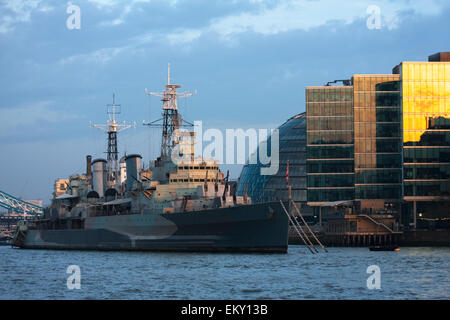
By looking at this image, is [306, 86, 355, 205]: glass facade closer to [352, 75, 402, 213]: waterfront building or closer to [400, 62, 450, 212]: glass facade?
[352, 75, 402, 213]: waterfront building

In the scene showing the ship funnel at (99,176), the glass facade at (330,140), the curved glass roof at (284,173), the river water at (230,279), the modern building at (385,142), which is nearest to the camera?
the river water at (230,279)

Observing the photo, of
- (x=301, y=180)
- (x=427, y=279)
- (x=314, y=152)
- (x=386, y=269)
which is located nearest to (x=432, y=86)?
(x=314, y=152)

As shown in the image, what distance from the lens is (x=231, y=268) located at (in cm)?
5372

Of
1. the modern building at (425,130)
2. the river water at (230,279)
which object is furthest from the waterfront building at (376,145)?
the river water at (230,279)

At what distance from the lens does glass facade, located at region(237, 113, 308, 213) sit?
152 meters

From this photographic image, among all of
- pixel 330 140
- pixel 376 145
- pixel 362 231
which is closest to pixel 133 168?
pixel 362 231

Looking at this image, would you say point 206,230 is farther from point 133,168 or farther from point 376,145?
point 376,145

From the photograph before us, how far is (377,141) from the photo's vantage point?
412 ft

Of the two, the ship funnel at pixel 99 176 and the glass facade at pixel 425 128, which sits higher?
the glass facade at pixel 425 128

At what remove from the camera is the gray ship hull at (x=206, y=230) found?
67812 millimetres

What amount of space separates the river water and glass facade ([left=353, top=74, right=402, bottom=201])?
6013 cm

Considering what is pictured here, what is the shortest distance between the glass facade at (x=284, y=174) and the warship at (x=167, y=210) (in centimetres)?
4865

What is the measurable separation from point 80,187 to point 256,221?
5077 cm

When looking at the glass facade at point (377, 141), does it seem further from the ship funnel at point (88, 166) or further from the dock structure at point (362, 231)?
the ship funnel at point (88, 166)
